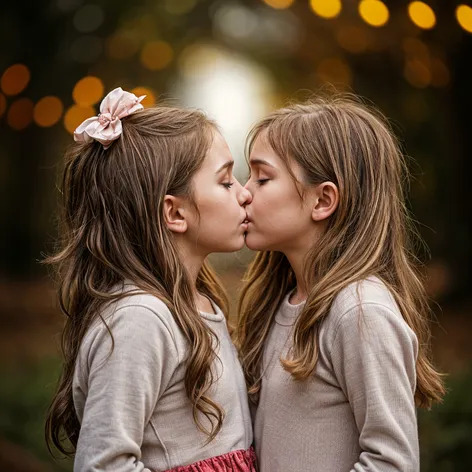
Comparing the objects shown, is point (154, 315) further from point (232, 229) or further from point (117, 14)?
point (117, 14)

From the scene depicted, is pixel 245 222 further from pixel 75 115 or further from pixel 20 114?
pixel 20 114

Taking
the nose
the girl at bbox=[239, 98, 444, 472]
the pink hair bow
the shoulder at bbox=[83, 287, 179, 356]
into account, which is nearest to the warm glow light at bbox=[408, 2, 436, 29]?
the girl at bbox=[239, 98, 444, 472]

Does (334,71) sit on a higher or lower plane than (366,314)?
higher

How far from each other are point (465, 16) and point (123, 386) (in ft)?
8.98

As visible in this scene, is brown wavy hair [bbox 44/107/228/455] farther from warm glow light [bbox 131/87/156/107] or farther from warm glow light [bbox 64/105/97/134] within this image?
warm glow light [bbox 64/105/97/134]

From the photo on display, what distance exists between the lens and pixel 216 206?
7.34 ft

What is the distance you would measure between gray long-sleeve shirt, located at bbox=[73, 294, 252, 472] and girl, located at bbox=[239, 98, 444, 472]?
0.20 meters

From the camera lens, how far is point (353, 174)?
224 cm

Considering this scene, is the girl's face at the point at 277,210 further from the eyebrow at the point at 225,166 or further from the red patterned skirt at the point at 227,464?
the red patterned skirt at the point at 227,464

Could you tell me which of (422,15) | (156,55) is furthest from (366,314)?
(156,55)

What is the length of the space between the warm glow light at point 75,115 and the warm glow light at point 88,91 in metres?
0.03

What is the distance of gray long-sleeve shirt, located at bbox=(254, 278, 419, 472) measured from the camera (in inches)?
76.4

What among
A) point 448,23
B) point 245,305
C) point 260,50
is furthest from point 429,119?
point 245,305

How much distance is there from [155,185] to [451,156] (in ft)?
7.93
